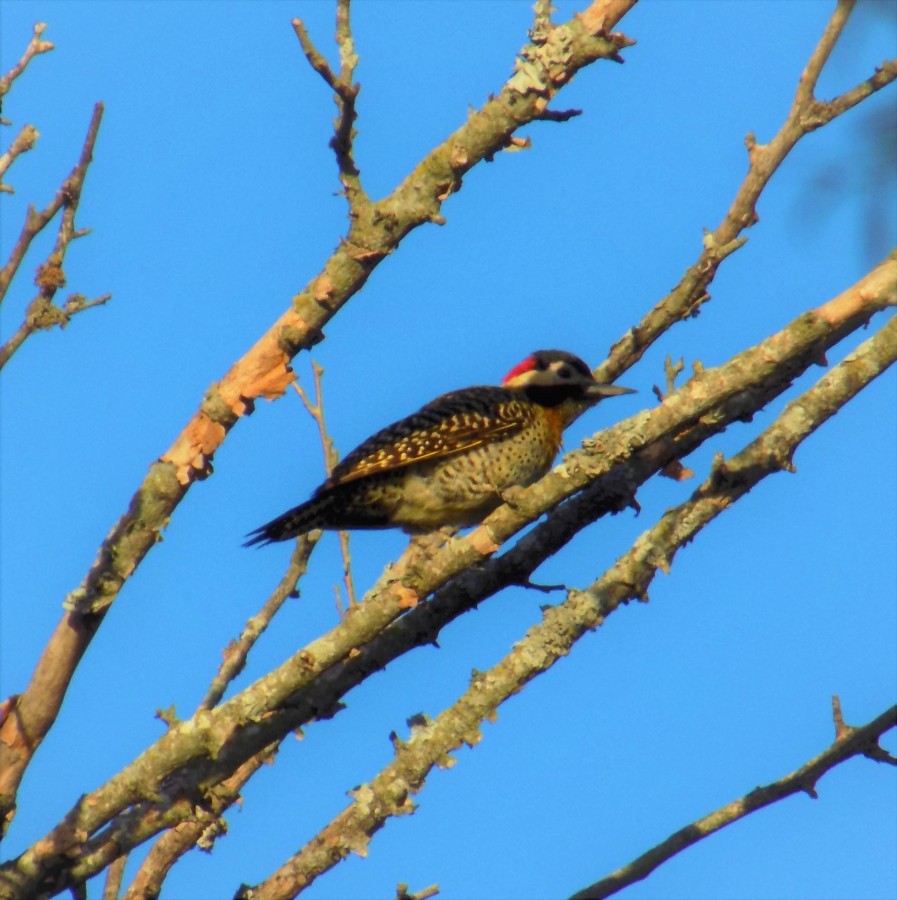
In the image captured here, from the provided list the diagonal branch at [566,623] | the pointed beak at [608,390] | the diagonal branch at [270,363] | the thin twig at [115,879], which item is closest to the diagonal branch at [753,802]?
the diagonal branch at [566,623]

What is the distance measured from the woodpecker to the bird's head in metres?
0.05

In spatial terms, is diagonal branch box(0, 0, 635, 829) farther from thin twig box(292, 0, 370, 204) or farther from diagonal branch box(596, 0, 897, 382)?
diagonal branch box(596, 0, 897, 382)

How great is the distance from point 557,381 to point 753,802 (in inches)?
208

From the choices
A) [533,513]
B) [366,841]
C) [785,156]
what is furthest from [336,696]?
[785,156]

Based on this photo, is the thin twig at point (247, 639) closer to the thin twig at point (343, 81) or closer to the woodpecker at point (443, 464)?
the woodpecker at point (443, 464)

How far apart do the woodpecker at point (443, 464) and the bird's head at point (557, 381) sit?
46 millimetres

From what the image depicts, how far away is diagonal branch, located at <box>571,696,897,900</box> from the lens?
3.68 metres

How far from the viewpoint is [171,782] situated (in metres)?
4.73

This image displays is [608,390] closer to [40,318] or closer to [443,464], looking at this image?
[443,464]

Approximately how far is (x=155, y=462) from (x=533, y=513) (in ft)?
3.96

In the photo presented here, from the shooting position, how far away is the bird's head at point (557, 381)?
884 cm

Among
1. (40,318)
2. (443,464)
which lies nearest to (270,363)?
(40,318)

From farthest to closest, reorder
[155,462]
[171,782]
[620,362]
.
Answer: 1. [620,362]
2. [171,782]
3. [155,462]

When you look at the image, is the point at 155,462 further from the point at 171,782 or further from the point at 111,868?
the point at 111,868
